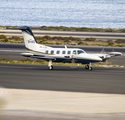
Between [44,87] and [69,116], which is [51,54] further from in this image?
[69,116]

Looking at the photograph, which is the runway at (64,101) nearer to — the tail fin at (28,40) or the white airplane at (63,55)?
the white airplane at (63,55)

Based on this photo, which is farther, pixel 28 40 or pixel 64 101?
pixel 28 40

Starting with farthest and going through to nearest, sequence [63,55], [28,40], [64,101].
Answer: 1. [28,40]
2. [63,55]
3. [64,101]

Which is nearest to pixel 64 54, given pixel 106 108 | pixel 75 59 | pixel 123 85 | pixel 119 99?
pixel 75 59

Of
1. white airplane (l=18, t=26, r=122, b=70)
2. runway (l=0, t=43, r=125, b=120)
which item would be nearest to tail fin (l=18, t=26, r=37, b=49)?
white airplane (l=18, t=26, r=122, b=70)

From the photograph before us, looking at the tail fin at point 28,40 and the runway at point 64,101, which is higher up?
the tail fin at point 28,40

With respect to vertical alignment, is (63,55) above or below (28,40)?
below

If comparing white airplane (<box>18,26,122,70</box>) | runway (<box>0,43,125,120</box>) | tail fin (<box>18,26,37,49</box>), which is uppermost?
tail fin (<box>18,26,37,49</box>)

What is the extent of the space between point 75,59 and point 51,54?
98.7 inches

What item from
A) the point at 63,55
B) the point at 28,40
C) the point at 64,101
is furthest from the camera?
the point at 28,40

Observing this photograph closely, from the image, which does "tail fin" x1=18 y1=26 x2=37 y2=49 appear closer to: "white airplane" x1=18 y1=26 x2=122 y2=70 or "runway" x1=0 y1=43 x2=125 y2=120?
"white airplane" x1=18 y1=26 x2=122 y2=70

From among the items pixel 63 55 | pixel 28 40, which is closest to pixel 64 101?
pixel 63 55

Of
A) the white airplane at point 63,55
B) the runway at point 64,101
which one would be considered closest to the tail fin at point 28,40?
the white airplane at point 63,55

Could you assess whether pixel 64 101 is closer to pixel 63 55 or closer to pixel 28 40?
pixel 63 55
